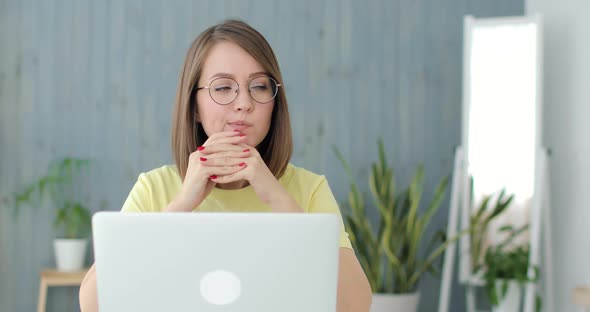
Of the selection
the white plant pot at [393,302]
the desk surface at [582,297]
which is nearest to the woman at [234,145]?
the desk surface at [582,297]

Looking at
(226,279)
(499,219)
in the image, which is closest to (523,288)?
(499,219)

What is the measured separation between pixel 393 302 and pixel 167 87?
1850 mm

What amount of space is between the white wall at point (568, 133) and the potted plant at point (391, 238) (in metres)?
0.65

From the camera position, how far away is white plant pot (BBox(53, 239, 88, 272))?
4.26 meters

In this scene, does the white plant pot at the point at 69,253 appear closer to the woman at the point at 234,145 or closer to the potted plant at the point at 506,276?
the potted plant at the point at 506,276

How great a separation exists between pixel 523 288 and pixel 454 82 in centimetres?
136

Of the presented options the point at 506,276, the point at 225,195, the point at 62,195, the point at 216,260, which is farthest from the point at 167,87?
the point at 216,260

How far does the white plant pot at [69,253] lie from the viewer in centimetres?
426

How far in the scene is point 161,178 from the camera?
1670 millimetres

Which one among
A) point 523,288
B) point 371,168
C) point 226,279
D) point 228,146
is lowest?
point 523,288

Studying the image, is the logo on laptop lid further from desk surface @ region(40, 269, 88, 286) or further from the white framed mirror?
the white framed mirror

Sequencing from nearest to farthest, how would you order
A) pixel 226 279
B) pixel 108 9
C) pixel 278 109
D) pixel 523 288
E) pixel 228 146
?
pixel 226 279 < pixel 228 146 < pixel 278 109 < pixel 523 288 < pixel 108 9

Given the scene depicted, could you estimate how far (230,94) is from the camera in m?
1.54

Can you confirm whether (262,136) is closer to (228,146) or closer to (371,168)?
(228,146)
